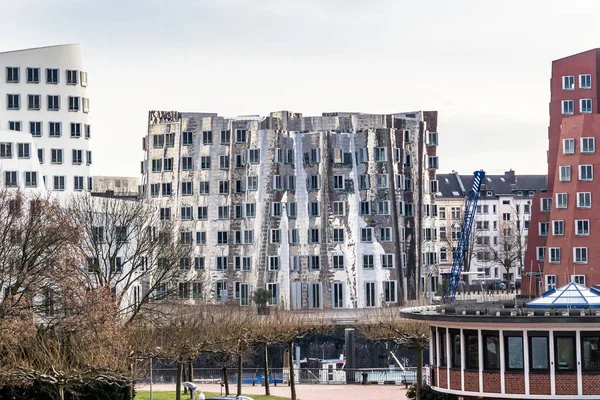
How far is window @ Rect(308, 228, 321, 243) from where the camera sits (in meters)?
135

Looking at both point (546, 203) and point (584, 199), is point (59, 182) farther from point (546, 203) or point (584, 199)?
point (546, 203)

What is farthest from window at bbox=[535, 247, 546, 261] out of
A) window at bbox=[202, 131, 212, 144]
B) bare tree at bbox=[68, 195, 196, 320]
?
bare tree at bbox=[68, 195, 196, 320]

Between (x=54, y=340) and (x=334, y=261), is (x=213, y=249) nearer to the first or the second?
(x=334, y=261)

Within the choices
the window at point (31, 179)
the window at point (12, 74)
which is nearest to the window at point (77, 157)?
the window at point (12, 74)

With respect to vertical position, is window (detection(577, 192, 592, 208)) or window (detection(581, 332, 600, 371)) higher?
window (detection(577, 192, 592, 208))

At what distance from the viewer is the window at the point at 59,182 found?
128 m

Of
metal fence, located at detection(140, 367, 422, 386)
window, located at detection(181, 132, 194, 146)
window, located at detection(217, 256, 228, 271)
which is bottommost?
metal fence, located at detection(140, 367, 422, 386)

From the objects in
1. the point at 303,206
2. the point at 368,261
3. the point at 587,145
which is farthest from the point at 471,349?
→ the point at 303,206

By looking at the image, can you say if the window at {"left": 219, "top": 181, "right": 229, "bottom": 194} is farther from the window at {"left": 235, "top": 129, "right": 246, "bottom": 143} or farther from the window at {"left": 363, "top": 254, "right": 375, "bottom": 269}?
the window at {"left": 363, "top": 254, "right": 375, "bottom": 269}

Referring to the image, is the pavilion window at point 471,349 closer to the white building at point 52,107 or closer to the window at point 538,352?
the window at point 538,352

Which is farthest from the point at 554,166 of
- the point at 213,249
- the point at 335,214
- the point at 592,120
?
the point at 213,249

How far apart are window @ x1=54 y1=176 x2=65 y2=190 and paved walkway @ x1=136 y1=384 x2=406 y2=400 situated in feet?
122

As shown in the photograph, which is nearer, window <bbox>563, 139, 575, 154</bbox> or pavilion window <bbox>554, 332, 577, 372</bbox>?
pavilion window <bbox>554, 332, 577, 372</bbox>

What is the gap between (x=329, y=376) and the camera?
98.9 metres
